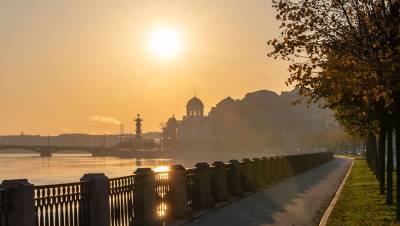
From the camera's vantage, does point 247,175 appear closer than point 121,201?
No

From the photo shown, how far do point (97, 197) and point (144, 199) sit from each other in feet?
10.4

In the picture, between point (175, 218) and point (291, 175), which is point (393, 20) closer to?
point (175, 218)

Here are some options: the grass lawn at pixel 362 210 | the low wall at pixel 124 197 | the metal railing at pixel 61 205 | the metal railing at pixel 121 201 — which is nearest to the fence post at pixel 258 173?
the low wall at pixel 124 197

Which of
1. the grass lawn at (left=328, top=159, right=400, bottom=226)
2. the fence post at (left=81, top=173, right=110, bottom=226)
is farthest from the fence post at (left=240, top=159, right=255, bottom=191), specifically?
the fence post at (left=81, top=173, right=110, bottom=226)

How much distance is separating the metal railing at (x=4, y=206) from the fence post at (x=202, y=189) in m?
11.5

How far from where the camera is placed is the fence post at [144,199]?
17047 millimetres

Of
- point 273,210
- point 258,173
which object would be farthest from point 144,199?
point 258,173

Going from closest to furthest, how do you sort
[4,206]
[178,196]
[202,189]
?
[4,206] < [178,196] < [202,189]

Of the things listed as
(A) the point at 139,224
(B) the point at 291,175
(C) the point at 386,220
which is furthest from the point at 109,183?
(B) the point at 291,175

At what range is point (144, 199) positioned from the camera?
57.2 ft

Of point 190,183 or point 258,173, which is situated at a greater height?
point 190,183

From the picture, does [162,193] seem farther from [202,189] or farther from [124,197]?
[202,189]

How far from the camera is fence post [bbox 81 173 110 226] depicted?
561 inches

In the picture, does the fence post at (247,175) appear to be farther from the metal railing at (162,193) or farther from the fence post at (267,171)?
the metal railing at (162,193)
